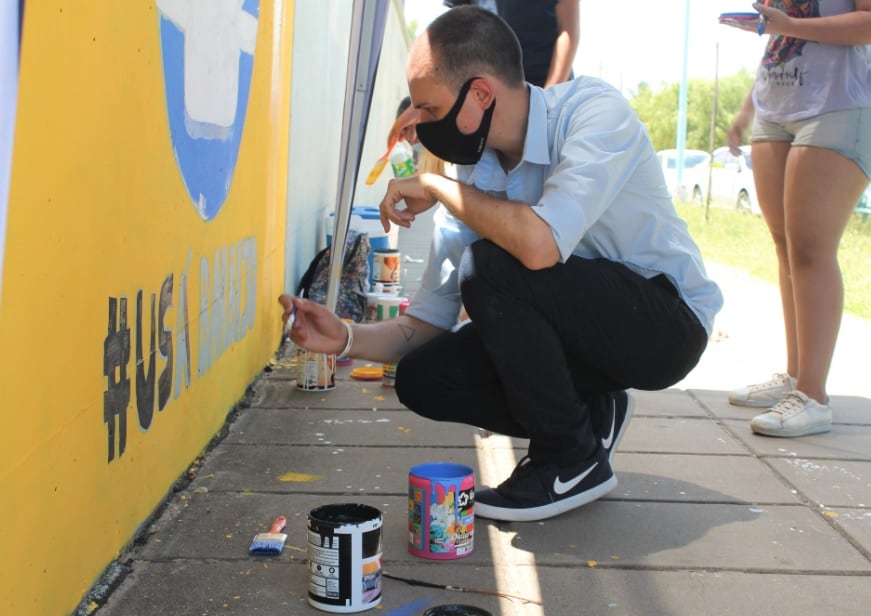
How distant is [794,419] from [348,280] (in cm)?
251

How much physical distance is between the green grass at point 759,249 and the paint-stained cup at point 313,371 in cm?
444

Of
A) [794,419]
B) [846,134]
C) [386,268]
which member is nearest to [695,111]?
[386,268]

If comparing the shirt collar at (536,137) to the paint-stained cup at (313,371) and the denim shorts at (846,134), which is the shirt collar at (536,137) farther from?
the paint-stained cup at (313,371)

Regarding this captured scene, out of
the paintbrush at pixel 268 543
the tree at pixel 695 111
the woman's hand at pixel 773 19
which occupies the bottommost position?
the paintbrush at pixel 268 543

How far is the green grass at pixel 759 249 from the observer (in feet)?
28.7

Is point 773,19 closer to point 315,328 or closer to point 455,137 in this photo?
point 455,137

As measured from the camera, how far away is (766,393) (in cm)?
411

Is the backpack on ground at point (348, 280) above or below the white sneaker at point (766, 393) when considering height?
above

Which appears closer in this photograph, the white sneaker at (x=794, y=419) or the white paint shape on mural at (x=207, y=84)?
the white paint shape on mural at (x=207, y=84)

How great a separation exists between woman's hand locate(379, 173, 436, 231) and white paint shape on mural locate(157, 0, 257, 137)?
596mm

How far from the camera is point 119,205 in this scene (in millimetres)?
2197

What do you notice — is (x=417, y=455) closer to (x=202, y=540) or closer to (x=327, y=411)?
(x=327, y=411)

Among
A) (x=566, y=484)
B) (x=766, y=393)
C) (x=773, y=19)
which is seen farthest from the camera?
(x=766, y=393)

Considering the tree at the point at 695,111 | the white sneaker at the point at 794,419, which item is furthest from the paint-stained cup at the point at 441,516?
the tree at the point at 695,111
